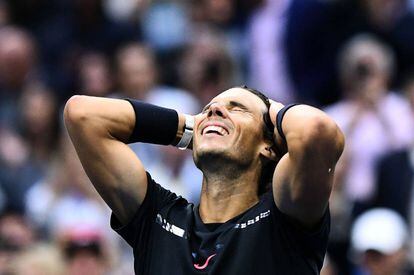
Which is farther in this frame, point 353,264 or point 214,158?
point 353,264

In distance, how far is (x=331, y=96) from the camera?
32.9 feet

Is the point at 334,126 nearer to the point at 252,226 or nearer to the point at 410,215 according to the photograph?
the point at 252,226

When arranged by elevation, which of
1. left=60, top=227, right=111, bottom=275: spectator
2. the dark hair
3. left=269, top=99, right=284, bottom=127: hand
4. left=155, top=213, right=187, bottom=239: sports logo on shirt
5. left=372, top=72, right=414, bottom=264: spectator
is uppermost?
left=269, top=99, right=284, bottom=127: hand

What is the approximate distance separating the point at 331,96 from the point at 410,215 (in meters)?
1.75

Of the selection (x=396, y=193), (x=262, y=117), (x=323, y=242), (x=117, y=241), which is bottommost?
(x=117, y=241)

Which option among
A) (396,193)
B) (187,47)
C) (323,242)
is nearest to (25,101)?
(187,47)

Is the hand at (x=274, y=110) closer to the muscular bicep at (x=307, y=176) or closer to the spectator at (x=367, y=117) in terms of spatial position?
the muscular bicep at (x=307, y=176)

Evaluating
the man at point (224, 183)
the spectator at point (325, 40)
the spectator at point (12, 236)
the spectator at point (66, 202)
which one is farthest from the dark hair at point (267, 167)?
the spectator at point (325, 40)

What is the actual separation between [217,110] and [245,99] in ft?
0.50

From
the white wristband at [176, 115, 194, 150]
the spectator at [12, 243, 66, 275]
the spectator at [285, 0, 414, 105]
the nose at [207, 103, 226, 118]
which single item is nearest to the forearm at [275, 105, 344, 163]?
the nose at [207, 103, 226, 118]

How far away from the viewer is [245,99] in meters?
5.74

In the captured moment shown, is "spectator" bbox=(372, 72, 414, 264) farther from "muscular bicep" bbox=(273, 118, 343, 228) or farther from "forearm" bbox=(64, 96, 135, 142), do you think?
"muscular bicep" bbox=(273, 118, 343, 228)

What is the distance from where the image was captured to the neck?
5.53 metres

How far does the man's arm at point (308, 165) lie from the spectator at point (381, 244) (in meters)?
2.76
